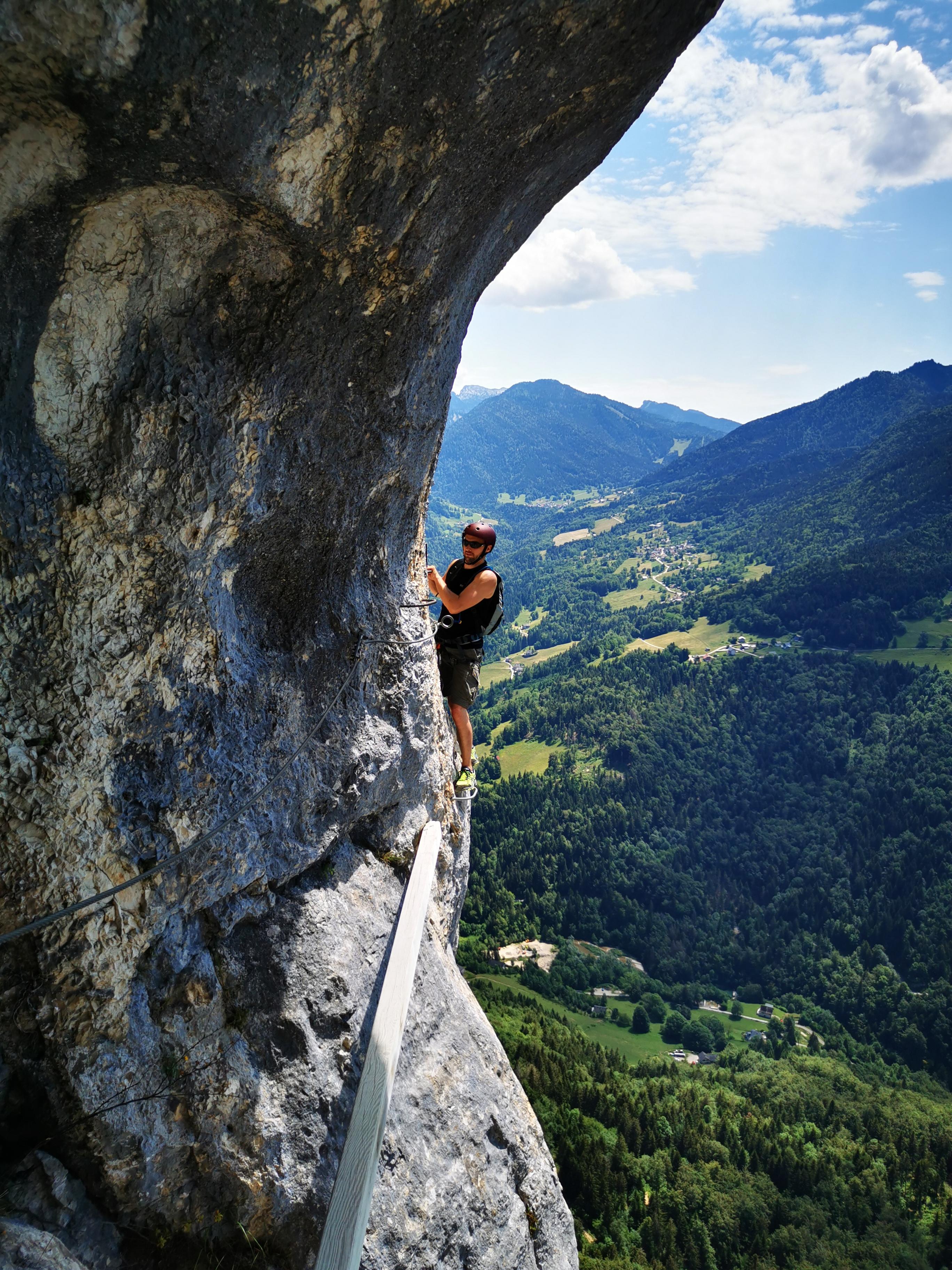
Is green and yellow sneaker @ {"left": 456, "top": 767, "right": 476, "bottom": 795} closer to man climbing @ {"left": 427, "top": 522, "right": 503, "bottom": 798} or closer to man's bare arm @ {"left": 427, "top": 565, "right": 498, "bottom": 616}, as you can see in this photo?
man climbing @ {"left": 427, "top": 522, "right": 503, "bottom": 798}

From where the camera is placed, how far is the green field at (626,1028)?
315 feet

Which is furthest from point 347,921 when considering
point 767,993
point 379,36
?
point 767,993

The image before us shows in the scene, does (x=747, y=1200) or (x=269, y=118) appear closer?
(x=269, y=118)

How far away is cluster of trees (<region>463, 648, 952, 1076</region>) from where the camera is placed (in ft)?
386

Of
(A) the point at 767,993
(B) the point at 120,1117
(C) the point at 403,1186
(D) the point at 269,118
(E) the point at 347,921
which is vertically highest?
(D) the point at 269,118

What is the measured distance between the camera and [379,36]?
155 inches

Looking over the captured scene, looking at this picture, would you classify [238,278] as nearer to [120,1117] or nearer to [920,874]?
[120,1117]

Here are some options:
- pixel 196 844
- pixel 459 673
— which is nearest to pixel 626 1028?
pixel 459 673

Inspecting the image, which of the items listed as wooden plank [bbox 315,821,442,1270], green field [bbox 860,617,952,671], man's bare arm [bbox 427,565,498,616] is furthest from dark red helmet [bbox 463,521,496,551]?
green field [bbox 860,617,952,671]

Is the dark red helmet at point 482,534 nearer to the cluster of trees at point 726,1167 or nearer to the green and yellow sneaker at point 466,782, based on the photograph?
the green and yellow sneaker at point 466,782

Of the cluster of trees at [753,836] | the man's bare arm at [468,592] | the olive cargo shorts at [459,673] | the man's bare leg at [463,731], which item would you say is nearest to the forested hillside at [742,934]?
the cluster of trees at [753,836]

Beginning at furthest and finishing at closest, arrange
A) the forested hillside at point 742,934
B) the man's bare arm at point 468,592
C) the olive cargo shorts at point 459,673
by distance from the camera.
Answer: the forested hillside at point 742,934, the olive cargo shorts at point 459,673, the man's bare arm at point 468,592

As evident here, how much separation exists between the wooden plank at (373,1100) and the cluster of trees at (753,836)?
108 metres

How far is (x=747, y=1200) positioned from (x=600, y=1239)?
1726 cm
